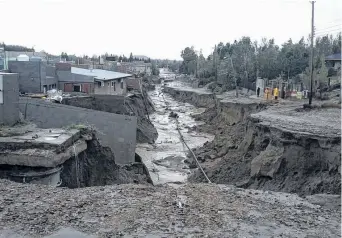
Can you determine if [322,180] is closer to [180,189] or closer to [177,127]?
[180,189]

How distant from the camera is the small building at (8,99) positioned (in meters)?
15.4

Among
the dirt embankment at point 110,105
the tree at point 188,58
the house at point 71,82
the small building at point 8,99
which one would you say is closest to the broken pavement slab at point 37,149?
the small building at point 8,99

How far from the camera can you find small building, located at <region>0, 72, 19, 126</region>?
50.6ft

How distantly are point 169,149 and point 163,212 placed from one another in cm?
2038

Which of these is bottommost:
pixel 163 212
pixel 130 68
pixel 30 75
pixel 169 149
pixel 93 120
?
pixel 169 149

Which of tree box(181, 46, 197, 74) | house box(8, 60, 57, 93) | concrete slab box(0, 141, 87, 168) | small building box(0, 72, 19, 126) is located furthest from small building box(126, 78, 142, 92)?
tree box(181, 46, 197, 74)

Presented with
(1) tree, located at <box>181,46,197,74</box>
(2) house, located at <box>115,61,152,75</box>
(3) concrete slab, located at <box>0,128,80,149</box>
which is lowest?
(3) concrete slab, located at <box>0,128,80,149</box>

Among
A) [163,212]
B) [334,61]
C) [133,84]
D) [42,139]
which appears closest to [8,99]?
[42,139]

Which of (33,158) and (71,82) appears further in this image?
(71,82)

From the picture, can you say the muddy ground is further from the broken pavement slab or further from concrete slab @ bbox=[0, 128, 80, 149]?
concrete slab @ bbox=[0, 128, 80, 149]

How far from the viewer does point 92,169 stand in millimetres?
15461

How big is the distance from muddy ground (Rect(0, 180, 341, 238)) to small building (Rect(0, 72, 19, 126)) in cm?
583

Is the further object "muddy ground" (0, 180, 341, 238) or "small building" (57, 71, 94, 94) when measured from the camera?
"small building" (57, 71, 94, 94)

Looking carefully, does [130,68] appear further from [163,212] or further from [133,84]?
[163,212]
